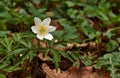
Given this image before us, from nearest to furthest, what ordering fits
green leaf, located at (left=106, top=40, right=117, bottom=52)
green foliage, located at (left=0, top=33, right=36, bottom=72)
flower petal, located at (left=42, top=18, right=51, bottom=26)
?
1. green foliage, located at (left=0, top=33, right=36, bottom=72)
2. flower petal, located at (left=42, top=18, right=51, bottom=26)
3. green leaf, located at (left=106, top=40, right=117, bottom=52)

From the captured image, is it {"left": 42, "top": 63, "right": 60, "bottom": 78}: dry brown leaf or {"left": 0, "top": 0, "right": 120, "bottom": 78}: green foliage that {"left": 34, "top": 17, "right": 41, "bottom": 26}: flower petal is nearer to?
{"left": 0, "top": 0, "right": 120, "bottom": 78}: green foliage

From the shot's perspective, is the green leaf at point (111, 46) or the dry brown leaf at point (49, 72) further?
the green leaf at point (111, 46)

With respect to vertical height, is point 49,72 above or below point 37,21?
below

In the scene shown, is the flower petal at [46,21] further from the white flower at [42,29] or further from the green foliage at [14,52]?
the green foliage at [14,52]

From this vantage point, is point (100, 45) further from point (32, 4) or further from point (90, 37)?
point (32, 4)

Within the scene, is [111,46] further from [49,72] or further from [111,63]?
[49,72]

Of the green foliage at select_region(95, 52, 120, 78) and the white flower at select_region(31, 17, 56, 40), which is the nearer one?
the white flower at select_region(31, 17, 56, 40)

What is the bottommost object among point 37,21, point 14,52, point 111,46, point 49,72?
point 49,72

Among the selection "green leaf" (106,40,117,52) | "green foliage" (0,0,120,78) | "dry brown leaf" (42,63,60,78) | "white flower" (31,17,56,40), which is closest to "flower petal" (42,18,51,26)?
"white flower" (31,17,56,40)

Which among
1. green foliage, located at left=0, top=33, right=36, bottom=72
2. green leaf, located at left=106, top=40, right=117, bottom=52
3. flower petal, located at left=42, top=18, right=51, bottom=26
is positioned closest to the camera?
green foliage, located at left=0, top=33, right=36, bottom=72

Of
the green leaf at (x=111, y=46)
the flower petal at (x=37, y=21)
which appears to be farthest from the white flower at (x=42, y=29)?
the green leaf at (x=111, y=46)

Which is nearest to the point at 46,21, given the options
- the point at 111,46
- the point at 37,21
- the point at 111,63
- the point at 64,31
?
the point at 37,21

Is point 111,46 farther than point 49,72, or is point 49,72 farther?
point 111,46
